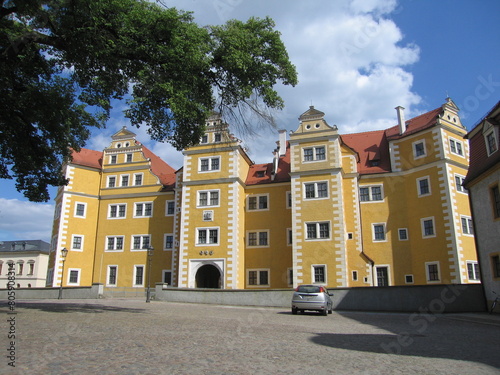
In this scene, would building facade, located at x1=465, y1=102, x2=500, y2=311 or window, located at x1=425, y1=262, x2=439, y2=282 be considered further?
window, located at x1=425, y1=262, x2=439, y2=282

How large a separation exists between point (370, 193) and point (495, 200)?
53.4 feet

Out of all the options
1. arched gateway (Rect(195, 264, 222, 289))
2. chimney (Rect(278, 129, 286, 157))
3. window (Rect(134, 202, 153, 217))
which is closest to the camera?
arched gateway (Rect(195, 264, 222, 289))

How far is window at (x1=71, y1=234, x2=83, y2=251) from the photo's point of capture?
4048 cm

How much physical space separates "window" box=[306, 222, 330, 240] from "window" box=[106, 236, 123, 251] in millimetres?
18968

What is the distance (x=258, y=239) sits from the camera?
124ft

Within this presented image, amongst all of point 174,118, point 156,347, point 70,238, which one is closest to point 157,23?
point 174,118

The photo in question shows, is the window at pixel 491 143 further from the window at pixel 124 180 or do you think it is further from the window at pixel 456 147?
the window at pixel 124 180

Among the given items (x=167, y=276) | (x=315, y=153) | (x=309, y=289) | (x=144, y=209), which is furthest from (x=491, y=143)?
(x=144, y=209)

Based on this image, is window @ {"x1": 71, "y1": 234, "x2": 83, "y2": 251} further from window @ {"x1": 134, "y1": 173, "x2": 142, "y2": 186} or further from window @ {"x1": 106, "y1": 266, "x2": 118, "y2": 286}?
window @ {"x1": 134, "y1": 173, "x2": 142, "y2": 186}

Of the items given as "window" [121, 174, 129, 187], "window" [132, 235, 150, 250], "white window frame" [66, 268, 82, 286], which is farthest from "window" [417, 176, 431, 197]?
"white window frame" [66, 268, 82, 286]

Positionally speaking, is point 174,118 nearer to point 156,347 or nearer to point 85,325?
point 85,325

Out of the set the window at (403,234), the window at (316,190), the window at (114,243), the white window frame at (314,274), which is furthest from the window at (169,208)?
the window at (403,234)

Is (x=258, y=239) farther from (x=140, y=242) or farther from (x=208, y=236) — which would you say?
(x=140, y=242)

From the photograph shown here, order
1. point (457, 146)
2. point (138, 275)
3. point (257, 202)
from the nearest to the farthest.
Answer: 1. point (457, 146)
2. point (257, 202)
3. point (138, 275)
